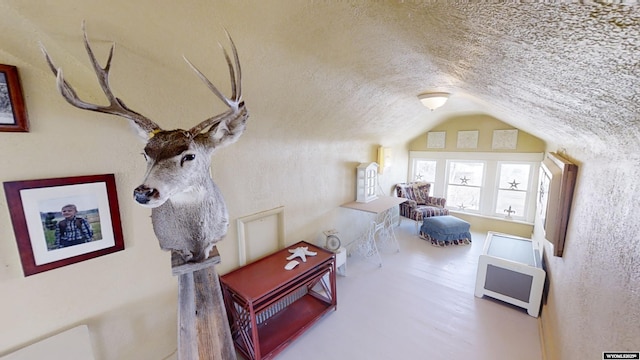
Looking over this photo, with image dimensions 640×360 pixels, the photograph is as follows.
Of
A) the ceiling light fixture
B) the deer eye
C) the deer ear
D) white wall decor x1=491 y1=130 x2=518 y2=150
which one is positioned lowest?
the deer eye

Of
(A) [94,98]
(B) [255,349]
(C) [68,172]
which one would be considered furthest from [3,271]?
(B) [255,349]

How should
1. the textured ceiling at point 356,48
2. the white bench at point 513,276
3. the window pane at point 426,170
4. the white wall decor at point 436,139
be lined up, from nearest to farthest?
1. the textured ceiling at point 356,48
2. the white bench at point 513,276
3. the white wall decor at point 436,139
4. the window pane at point 426,170

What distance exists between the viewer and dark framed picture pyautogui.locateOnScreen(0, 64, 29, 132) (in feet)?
3.75

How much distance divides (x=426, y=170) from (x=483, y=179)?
1.09 m

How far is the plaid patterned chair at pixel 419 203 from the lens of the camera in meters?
4.55

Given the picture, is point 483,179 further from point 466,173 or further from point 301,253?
point 301,253

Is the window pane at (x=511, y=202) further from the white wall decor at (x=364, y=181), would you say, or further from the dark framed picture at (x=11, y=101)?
the dark framed picture at (x=11, y=101)

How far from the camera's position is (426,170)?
539 cm

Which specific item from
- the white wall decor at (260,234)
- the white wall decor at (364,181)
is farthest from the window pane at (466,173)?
the white wall decor at (260,234)

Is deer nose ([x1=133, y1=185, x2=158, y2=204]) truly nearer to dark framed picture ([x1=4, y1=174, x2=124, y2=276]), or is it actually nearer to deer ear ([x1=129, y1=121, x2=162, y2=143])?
deer ear ([x1=129, y1=121, x2=162, y2=143])

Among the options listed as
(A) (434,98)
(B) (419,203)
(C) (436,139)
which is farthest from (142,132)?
(C) (436,139)

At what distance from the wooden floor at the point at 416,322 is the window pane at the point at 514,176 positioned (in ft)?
6.67

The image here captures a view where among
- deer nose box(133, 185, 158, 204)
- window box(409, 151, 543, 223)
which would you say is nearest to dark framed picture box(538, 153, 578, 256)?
deer nose box(133, 185, 158, 204)

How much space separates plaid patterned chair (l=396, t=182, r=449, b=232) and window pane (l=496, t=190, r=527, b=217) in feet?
3.11
